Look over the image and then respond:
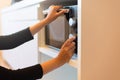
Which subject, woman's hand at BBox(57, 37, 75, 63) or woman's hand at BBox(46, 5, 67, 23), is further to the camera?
woman's hand at BBox(46, 5, 67, 23)

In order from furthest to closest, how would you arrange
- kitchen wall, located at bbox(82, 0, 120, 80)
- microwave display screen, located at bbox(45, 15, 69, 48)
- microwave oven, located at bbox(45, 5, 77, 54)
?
microwave display screen, located at bbox(45, 15, 69, 48), microwave oven, located at bbox(45, 5, 77, 54), kitchen wall, located at bbox(82, 0, 120, 80)

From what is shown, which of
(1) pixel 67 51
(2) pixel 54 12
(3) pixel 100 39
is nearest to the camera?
(3) pixel 100 39

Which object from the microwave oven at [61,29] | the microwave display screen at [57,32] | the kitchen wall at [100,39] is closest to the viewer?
the kitchen wall at [100,39]

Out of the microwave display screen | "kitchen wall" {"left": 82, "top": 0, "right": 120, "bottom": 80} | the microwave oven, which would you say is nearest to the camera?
"kitchen wall" {"left": 82, "top": 0, "right": 120, "bottom": 80}

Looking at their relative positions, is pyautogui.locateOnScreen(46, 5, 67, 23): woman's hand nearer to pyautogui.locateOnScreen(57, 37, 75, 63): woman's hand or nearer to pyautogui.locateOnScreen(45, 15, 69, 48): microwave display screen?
pyautogui.locateOnScreen(45, 15, 69, 48): microwave display screen

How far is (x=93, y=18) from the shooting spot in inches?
29.7

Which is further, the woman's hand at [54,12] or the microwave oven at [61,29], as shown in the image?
the woman's hand at [54,12]

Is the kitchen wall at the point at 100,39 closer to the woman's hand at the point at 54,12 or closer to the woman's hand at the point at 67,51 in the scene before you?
the woman's hand at the point at 67,51

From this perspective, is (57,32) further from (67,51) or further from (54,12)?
(67,51)

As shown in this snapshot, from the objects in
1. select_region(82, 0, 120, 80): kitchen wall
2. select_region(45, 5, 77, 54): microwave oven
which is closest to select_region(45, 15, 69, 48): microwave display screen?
select_region(45, 5, 77, 54): microwave oven

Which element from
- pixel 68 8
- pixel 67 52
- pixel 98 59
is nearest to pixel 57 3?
pixel 68 8

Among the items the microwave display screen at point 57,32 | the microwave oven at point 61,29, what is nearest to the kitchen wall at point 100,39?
the microwave oven at point 61,29

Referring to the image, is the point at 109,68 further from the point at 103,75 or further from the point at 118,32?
the point at 118,32

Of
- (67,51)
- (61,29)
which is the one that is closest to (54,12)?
(61,29)
